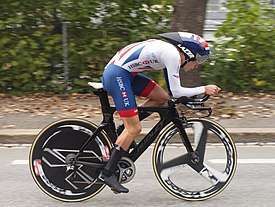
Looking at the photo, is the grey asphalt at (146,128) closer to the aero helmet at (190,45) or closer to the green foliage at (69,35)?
the green foliage at (69,35)

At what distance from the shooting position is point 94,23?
10250 millimetres

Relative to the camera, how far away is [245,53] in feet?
32.8

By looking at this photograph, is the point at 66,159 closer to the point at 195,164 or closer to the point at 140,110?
the point at 140,110

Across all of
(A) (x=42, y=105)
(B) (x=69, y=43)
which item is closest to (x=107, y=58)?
(B) (x=69, y=43)

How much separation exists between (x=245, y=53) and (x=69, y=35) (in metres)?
3.34

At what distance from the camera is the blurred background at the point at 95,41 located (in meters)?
9.90

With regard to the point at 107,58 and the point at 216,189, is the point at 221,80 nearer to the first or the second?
the point at 107,58

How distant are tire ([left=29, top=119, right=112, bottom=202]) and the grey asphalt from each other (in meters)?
2.10

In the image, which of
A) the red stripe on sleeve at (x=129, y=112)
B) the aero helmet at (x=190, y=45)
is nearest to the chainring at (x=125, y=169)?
the red stripe on sleeve at (x=129, y=112)

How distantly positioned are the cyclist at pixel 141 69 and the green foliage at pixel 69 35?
507cm

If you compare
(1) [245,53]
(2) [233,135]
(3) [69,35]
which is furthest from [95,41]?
(2) [233,135]

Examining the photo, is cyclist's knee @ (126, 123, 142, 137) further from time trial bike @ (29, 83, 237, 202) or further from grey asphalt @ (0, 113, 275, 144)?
grey asphalt @ (0, 113, 275, 144)

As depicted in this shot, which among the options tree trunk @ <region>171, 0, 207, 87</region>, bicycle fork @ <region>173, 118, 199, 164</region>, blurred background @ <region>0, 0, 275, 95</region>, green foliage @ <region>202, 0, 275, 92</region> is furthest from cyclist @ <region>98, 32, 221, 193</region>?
green foliage @ <region>202, 0, 275, 92</region>

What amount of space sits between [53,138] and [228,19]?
6047mm
